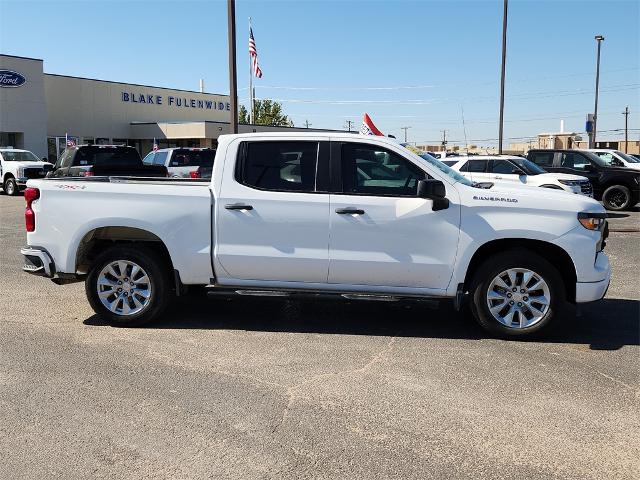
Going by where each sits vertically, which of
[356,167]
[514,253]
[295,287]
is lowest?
[295,287]

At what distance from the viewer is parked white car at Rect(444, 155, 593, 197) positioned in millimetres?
14688

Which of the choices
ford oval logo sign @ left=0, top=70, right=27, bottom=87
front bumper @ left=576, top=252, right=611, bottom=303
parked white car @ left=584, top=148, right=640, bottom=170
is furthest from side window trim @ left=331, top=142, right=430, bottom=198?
ford oval logo sign @ left=0, top=70, right=27, bottom=87

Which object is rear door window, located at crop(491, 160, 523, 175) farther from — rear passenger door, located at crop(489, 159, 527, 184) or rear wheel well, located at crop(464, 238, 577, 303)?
rear wheel well, located at crop(464, 238, 577, 303)

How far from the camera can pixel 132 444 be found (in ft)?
12.4

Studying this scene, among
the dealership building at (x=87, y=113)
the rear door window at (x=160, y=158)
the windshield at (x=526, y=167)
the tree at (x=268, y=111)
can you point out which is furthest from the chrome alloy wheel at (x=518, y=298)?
the tree at (x=268, y=111)

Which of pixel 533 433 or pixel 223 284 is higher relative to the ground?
pixel 223 284

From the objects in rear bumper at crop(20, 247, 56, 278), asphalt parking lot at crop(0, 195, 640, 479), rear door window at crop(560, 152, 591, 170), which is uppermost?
rear door window at crop(560, 152, 591, 170)

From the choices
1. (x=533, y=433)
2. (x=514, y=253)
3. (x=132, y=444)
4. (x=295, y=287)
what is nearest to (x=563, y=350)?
(x=514, y=253)

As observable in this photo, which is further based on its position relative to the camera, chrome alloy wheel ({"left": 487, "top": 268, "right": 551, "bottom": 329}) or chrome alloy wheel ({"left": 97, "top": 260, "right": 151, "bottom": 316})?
chrome alloy wheel ({"left": 97, "top": 260, "right": 151, "bottom": 316})

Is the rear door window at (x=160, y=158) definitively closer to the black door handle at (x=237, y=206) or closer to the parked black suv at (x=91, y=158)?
the parked black suv at (x=91, y=158)

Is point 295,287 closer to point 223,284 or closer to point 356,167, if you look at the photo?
point 223,284

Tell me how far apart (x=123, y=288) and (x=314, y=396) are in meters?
2.67

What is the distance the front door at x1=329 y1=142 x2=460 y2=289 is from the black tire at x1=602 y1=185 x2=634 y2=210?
14.0 m

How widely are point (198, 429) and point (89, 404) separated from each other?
0.90m
